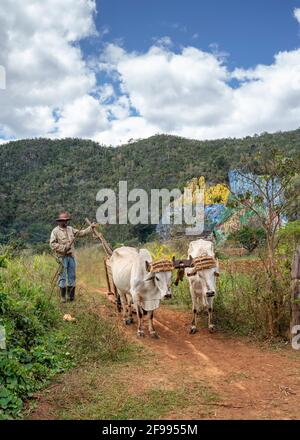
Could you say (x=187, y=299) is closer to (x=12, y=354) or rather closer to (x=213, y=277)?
(x=213, y=277)

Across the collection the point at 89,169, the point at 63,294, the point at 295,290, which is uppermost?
the point at 89,169

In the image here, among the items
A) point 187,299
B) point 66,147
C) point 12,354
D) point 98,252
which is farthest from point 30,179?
point 12,354

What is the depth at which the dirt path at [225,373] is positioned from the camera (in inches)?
176

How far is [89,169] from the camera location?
3816cm

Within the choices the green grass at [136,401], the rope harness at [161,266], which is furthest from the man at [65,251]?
the green grass at [136,401]

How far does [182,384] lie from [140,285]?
8.08 ft

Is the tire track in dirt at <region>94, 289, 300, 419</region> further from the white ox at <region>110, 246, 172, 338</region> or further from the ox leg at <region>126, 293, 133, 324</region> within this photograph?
the white ox at <region>110, 246, 172, 338</region>

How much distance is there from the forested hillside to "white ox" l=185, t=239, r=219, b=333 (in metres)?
15.8

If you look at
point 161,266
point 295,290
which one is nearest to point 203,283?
point 161,266

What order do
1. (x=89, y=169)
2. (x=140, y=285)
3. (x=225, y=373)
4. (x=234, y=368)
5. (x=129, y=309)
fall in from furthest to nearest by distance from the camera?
(x=89, y=169) → (x=129, y=309) → (x=140, y=285) → (x=234, y=368) → (x=225, y=373)

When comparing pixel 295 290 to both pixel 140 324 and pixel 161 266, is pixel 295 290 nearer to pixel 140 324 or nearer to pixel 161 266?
pixel 161 266

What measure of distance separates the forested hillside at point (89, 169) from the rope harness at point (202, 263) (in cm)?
1644
